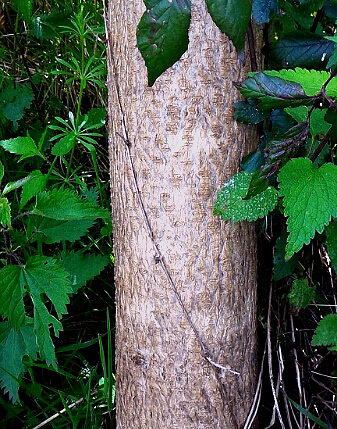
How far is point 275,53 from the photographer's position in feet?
3.73

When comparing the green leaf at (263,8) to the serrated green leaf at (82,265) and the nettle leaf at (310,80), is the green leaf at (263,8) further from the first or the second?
the serrated green leaf at (82,265)

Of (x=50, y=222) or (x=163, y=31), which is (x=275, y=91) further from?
(x=50, y=222)

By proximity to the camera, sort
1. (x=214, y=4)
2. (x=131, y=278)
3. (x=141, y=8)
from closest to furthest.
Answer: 1. (x=214, y=4)
2. (x=141, y=8)
3. (x=131, y=278)

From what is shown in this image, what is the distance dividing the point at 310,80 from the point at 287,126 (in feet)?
0.76

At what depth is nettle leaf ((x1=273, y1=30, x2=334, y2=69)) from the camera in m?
1.12

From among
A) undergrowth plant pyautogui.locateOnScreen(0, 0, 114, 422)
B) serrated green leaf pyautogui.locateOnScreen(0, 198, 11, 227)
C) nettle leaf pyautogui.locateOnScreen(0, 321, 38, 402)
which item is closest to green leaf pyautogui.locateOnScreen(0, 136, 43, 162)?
undergrowth plant pyautogui.locateOnScreen(0, 0, 114, 422)

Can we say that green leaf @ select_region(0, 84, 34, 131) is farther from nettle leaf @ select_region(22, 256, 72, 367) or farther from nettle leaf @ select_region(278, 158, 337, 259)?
nettle leaf @ select_region(278, 158, 337, 259)

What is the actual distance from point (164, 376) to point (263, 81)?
0.70m

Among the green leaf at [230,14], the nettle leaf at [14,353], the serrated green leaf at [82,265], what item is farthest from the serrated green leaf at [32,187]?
the green leaf at [230,14]

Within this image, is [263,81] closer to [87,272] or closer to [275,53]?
[275,53]

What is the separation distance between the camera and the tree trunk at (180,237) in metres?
1.05

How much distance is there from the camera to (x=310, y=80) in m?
0.89

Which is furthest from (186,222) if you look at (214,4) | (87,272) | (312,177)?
(214,4)

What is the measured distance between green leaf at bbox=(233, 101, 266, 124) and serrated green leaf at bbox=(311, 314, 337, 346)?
1.68ft
